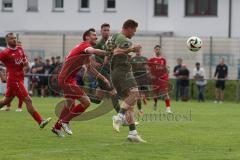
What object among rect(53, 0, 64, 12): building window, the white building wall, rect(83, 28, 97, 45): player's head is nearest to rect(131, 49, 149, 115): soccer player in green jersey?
rect(83, 28, 97, 45): player's head

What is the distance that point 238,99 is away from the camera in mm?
36812

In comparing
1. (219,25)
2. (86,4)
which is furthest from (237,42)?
(86,4)

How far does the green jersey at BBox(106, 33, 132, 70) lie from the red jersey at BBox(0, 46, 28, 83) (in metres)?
2.58

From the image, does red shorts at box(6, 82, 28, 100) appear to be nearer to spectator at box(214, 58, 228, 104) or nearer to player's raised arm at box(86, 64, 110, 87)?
player's raised arm at box(86, 64, 110, 87)

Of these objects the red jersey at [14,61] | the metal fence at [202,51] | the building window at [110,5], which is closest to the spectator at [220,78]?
the metal fence at [202,51]

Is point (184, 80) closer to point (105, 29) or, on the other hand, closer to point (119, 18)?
point (119, 18)

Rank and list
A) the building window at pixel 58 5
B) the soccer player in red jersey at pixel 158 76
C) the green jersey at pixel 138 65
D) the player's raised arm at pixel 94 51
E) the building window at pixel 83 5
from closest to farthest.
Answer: the player's raised arm at pixel 94 51
the soccer player in red jersey at pixel 158 76
the green jersey at pixel 138 65
the building window at pixel 83 5
the building window at pixel 58 5

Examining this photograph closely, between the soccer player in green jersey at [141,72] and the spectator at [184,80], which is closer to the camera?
the soccer player in green jersey at [141,72]

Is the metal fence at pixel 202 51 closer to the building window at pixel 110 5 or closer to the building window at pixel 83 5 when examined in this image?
the building window at pixel 110 5

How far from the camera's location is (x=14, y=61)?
679 inches

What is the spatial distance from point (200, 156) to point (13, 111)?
44.1 ft

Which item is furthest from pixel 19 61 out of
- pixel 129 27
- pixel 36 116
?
pixel 129 27

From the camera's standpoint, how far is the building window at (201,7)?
4922 cm

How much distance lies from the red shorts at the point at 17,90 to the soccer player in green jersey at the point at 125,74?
2.37m
